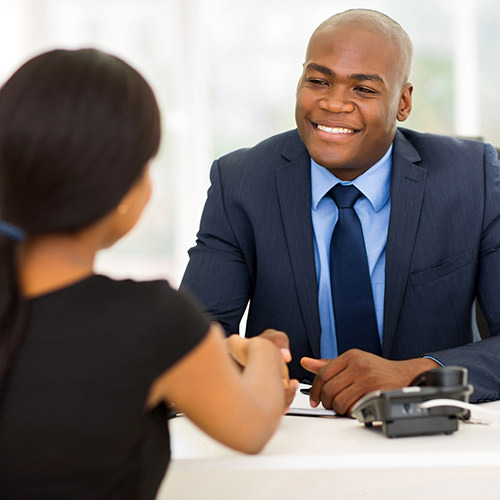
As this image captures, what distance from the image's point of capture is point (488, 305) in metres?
1.82

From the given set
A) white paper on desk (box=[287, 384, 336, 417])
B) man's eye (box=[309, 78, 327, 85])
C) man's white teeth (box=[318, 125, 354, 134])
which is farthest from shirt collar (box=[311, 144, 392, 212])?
white paper on desk (box=[287, 384, 336, 417])

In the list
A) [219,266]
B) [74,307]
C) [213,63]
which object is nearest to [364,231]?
[219,266]

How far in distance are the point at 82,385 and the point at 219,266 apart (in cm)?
106

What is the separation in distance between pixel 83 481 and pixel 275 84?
454 cm

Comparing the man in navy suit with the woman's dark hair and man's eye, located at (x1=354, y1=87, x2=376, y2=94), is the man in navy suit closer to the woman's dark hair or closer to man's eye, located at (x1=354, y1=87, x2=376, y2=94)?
man's eye, located at (x1=354, y1=87, x2=376, y2=94)

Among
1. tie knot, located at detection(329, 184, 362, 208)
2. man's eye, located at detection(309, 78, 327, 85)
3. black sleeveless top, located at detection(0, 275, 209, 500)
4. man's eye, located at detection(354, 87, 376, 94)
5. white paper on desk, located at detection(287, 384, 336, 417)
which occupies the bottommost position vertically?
white paper on desk, located at detection(287, 384, 336, 417)

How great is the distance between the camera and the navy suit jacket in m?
1.83

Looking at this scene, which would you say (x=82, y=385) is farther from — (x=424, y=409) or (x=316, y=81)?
(x=316, y=81)

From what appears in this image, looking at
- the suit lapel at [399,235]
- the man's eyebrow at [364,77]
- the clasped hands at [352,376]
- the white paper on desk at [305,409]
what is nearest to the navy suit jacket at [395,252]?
the suit lapel at [399,235]

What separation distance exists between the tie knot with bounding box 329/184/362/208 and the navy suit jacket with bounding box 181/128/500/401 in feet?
0.25

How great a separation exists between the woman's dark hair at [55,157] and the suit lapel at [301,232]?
1.02 meters

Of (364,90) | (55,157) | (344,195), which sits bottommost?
(344,195)

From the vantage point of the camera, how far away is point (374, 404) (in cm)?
112

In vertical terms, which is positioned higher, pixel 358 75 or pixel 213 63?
pixel 358 75
